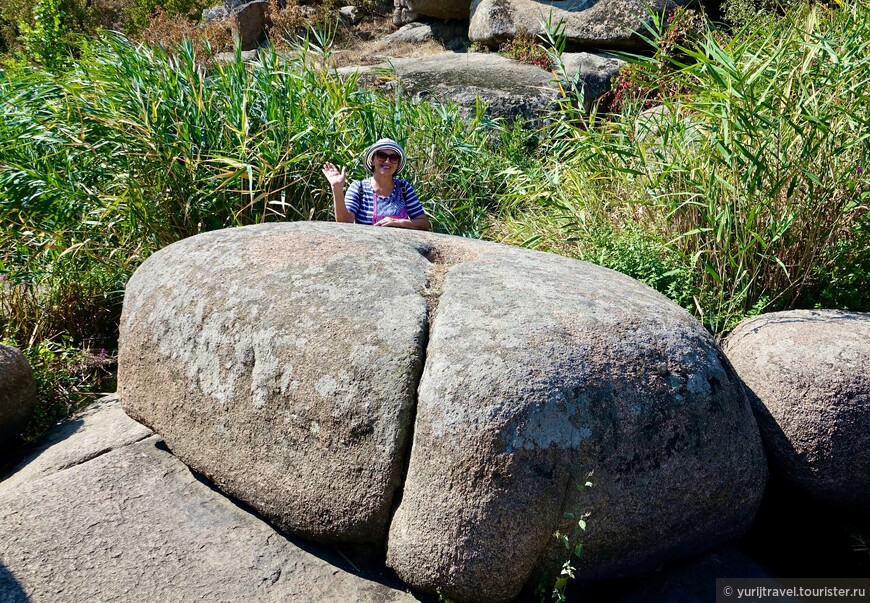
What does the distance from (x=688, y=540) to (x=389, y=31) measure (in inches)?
422

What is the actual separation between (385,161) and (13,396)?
7.08ft

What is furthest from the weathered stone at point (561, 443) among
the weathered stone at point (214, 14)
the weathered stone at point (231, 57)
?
the weathered stone at point (214, 14)

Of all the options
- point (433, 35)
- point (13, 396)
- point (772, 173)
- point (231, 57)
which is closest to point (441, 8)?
point (433, 35)

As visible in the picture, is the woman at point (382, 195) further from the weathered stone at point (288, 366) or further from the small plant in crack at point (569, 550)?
the small plant in crack at point (569, 550)

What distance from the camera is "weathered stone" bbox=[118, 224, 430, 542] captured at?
2.46 metres

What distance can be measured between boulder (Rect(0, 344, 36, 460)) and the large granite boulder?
812mm

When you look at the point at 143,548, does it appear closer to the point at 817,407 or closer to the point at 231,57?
the point at 817,407

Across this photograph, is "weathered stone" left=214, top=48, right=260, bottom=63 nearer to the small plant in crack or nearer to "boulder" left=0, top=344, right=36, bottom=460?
A: "boulder" left=0, top=344, right=36, bottom=460

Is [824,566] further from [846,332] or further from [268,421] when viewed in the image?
[268,421]

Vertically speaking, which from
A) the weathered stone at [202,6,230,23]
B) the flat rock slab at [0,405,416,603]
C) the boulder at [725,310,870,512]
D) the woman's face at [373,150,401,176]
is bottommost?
the flat rock slab at [0,405,416,603]

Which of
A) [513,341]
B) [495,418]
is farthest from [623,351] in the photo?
[495,418]

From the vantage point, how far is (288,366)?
259cm

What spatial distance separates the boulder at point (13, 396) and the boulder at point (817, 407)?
3139mm

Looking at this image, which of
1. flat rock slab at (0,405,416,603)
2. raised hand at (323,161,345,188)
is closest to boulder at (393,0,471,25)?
raised hand at (323,161,345,188)
